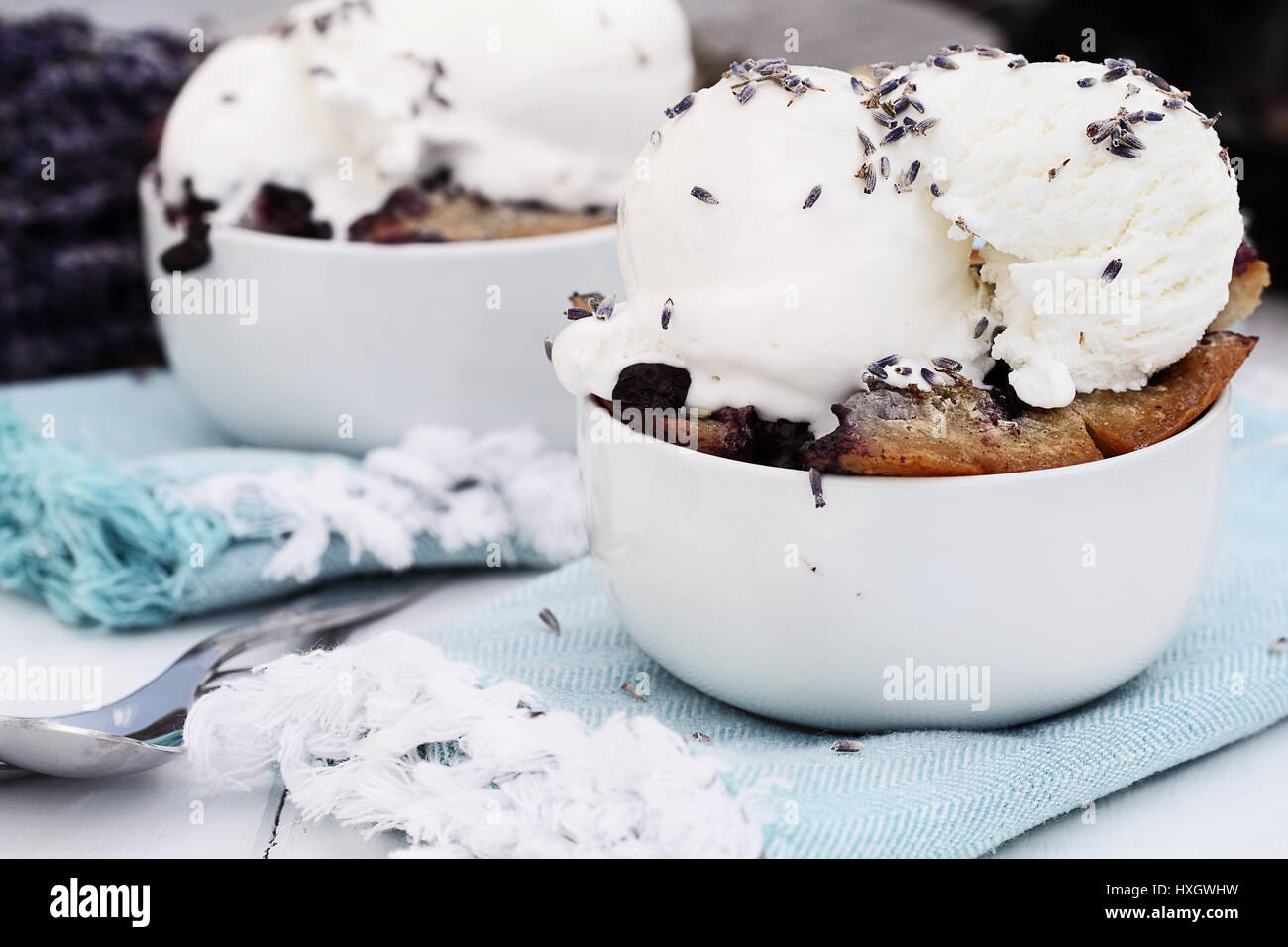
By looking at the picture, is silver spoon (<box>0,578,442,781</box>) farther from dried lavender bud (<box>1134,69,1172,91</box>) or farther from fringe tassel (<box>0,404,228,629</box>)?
dried lavender bud (<box>1134,69,1172,91</box>)

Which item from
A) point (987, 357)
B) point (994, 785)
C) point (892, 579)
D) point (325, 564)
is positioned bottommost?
point (325, 564)

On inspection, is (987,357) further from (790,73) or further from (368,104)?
(368,104)

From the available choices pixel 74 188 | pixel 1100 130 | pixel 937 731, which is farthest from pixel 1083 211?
pixel 74 188

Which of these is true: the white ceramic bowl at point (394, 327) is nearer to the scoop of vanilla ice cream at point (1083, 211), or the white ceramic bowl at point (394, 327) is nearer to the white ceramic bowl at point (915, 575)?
the white ceramic bowl at point (915, 575)

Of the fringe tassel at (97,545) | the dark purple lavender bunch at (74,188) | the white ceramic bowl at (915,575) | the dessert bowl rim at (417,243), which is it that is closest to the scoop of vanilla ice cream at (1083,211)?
the white ceramic bowl at (915,575)
